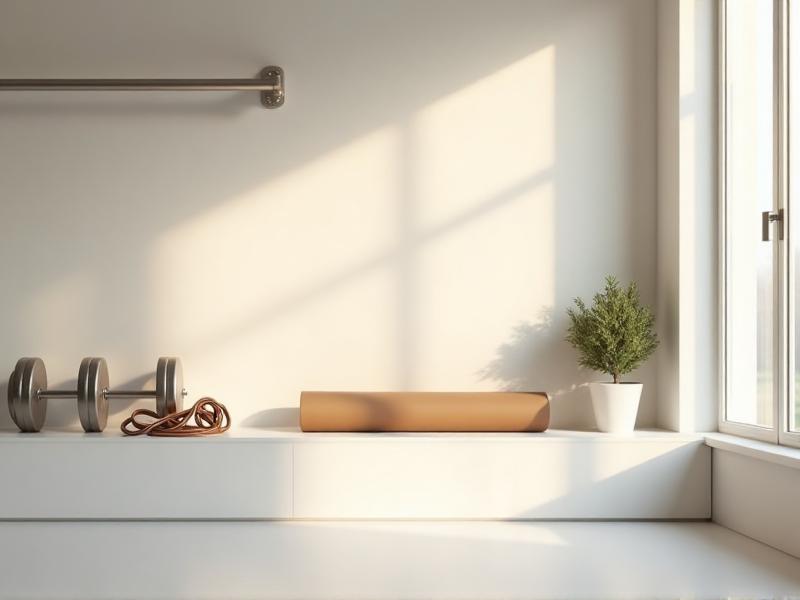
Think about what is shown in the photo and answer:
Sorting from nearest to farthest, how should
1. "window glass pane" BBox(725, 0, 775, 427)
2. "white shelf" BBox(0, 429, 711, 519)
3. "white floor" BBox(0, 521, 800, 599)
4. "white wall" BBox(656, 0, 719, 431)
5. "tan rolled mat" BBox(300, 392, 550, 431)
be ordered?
"white floor" BBox(0, 521, 800, 599) < "window glass pane" BBox(725, 0, 775, 427) < "white shelf" BBox(0, 429, 711, 519) < "tan rolled mat" BBox(300, 392, 550, 431) < "white wall" BBox(656, 0, 719, 431)

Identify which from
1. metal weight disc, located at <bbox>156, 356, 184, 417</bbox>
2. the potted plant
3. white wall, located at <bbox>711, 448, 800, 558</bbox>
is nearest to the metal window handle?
the potted plant

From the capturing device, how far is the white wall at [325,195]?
116 inches

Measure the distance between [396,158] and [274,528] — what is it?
1.30 m

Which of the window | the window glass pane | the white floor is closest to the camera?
the white floor

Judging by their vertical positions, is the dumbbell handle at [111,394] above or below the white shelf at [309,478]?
above

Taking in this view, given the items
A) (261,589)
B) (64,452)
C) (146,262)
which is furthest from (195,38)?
(261,589)

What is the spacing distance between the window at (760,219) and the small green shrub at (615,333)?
0.26 m

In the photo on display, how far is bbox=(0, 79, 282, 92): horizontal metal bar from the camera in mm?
2824

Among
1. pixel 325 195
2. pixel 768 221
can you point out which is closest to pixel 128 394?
pixel 325 195

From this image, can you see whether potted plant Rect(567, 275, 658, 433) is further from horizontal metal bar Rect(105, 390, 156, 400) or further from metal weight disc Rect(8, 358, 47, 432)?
metal weight disc Rect(8, 358, 47, 432)

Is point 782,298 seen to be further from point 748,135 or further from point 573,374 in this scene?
point 573,374

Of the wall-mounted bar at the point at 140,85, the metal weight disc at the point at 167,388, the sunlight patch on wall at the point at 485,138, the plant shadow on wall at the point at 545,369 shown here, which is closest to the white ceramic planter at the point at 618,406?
the plant shadow on wall at the point at 545,369

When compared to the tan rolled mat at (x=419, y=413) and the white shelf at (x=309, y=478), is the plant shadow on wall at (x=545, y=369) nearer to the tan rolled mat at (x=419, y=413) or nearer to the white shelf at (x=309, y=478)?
the tan rolled mat at (x=419, y=413)

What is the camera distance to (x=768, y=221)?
2.40 meters
